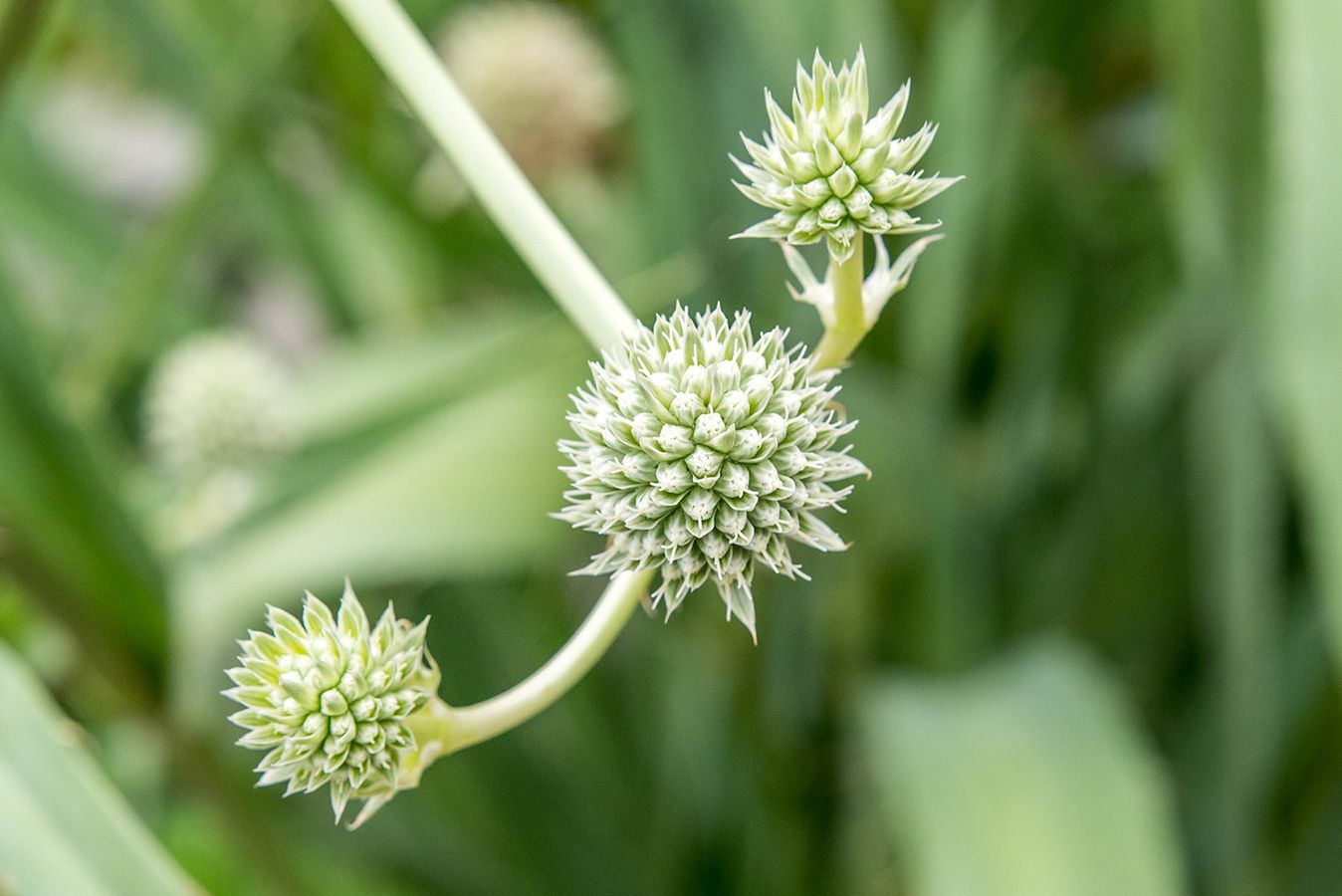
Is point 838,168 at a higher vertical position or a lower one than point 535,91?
lower

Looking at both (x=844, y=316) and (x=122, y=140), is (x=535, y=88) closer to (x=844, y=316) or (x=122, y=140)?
(x=844, y=316)

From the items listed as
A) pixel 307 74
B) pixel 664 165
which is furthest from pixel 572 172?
pixel 307 74

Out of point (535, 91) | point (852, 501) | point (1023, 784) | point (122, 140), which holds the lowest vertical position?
point (1023, 784)

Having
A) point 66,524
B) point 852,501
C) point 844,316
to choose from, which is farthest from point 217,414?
point 844,316

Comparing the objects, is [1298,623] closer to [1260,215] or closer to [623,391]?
[1260,215]

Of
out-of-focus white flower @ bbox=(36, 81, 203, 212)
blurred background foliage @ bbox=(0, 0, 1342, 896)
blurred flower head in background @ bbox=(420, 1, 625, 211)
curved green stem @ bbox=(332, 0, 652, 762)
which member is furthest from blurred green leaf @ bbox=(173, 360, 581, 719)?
out-of-focus white flower @ bbox=(36, 81, 203, 212)
